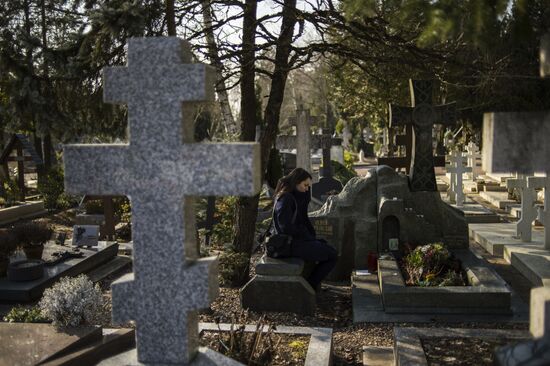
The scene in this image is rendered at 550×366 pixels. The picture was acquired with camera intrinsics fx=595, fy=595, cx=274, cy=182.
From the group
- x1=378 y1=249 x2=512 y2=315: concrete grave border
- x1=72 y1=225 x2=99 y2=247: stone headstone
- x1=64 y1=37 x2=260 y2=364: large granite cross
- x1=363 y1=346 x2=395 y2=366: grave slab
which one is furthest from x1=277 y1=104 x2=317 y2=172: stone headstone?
x1=64 y1=37 x2=260 y2=364: large granite cross

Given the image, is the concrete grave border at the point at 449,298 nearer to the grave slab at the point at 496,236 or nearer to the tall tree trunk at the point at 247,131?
the tall tree trunk at the point at 247,131

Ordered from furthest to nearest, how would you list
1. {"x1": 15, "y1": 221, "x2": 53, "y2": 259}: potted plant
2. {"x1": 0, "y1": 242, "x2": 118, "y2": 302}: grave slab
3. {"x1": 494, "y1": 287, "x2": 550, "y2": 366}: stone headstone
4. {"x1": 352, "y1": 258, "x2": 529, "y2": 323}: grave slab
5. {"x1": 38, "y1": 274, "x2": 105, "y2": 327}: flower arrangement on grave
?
{"x1": 15, "y1": 221, "x2": 53, "y2": 259}: potted plant
{"x1": 0, "y1": 242, "x2": 118, "y2": 302}: grave slab
{"x1": 352, "y1": 258, "x2": 529, "y2": 323}: grave slab
{"x1": 38, "y1": 274, "x2": 105, "y2": 327}: flower arrangement on grave
{"x1": 494, "y1": 287, "x2": 550, "y2": 366}: stone headstone

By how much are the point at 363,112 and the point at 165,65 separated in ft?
84.5

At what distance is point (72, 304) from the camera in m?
5.25

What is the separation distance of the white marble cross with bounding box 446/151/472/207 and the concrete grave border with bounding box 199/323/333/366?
10.7 m

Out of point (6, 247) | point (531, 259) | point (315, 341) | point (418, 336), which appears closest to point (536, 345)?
point (418, 336)

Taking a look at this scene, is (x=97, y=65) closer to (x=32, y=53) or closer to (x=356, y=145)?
(x=32, y=53)

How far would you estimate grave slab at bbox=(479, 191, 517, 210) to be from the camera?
15398 millimetres

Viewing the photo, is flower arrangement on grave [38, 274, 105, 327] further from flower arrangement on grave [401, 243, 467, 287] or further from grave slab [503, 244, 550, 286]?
grave slab [503, 244, 550, 286]

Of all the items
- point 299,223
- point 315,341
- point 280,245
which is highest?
point 299,223

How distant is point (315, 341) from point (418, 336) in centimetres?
86

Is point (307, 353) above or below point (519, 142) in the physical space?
below

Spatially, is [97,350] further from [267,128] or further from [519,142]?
[267,128]

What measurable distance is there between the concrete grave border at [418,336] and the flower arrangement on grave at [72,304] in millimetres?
2711
